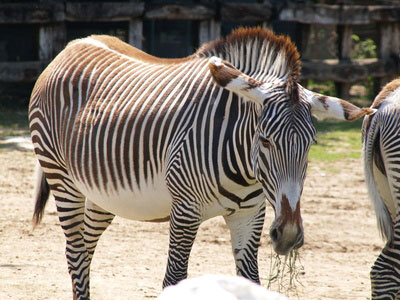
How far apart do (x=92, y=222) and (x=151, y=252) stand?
1.31 meters

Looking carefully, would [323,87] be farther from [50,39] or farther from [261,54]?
[261,54]

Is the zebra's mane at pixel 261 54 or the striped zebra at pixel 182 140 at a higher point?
the zebra's mane at pixel 261 54

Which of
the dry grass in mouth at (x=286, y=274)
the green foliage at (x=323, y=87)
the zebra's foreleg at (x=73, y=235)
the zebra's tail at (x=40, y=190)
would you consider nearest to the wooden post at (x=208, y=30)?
the green foliage at (x=323, y=87)

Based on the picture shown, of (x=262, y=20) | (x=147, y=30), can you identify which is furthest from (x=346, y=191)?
(x=147, y=30)

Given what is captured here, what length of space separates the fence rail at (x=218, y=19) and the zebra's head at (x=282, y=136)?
8.21m

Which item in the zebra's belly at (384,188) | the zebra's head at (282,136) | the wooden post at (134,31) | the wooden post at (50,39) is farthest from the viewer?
the wooden post at (134,31)

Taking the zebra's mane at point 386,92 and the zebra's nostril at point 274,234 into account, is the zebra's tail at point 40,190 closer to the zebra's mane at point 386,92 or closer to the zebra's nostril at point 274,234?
the zebra's nostril at point 274,234

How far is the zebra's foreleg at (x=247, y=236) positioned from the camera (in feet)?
12.9

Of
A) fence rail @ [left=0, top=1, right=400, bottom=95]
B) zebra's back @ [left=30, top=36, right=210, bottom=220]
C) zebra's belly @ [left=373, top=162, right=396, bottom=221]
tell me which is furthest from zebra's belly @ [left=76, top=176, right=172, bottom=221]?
fence rail @ [left=0, top=1, right=400, bottom=95]

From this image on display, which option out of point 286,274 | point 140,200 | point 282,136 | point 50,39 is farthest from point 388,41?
point 282,136

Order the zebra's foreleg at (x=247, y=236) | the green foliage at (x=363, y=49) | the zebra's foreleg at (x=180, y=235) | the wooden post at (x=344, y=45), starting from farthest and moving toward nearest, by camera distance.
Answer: the green foliage at (x=363, y=49)
the wooden post at (x=344, y=45)
the zebra's foreleg at (x=247, y=236)
the zebra's foreleg at (x=180, y=235)

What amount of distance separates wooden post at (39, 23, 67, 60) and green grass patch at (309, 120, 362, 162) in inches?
179

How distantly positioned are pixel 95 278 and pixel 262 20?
8.94m

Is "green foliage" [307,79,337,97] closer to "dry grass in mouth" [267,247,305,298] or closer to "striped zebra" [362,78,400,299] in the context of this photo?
"dry grass in mouth" [267,247,305,298]
